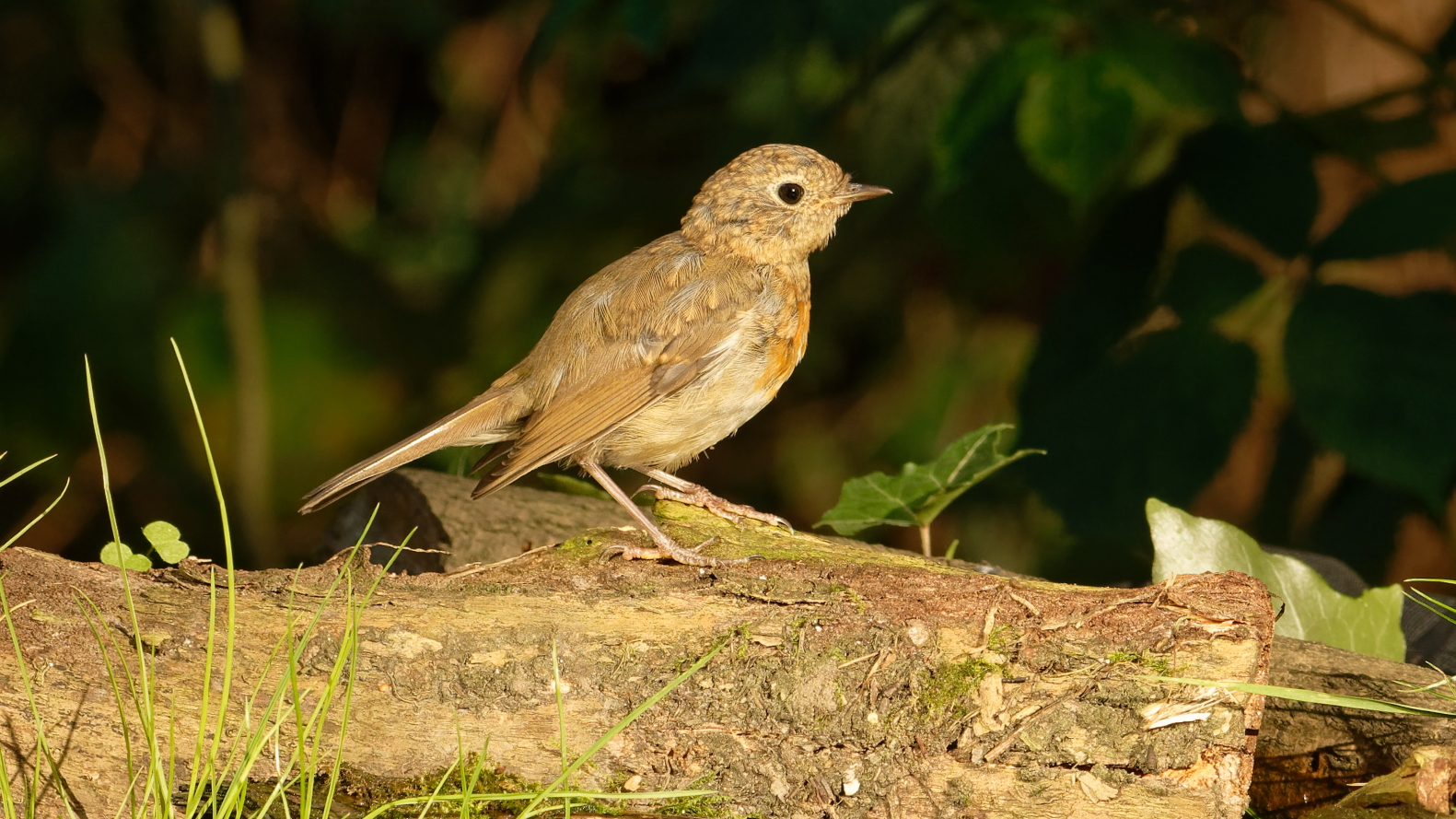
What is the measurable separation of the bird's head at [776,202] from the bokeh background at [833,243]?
309 mm

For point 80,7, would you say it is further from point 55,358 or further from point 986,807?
point 986,807

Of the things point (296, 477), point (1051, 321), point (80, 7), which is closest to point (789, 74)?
point (1051, 321)

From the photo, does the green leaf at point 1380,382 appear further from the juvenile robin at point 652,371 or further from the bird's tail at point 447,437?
the bird's tail at point 447,437

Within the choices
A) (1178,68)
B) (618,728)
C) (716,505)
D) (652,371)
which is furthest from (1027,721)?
(1178,68)

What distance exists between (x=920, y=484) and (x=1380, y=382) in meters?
1.33

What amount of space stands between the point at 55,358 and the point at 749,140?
11.2 ft

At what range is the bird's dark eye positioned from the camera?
12.9 ft

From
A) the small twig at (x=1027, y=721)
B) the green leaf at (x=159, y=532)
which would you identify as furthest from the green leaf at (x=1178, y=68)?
the green leaf at (x=159, y=532)

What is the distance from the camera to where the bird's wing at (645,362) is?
3451mm

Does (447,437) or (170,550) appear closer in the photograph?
(170,550)

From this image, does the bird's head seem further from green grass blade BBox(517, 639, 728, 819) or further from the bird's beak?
green grass blade BBox(517, 639, 728, 819)

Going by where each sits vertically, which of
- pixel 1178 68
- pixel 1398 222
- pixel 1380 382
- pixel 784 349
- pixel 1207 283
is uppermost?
pixel 1178 68

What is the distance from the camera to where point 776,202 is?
3934mm

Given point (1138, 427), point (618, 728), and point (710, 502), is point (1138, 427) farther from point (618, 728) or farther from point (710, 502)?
point (618, 728)
